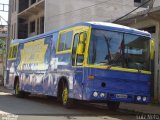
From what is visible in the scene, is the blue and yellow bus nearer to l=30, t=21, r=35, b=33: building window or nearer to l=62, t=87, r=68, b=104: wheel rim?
l=62, t=87, r=68, b=104: wheel rim

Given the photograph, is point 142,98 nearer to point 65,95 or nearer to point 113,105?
point 113,105

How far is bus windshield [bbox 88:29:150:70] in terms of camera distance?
1530 centimetres

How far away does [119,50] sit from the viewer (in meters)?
15.6

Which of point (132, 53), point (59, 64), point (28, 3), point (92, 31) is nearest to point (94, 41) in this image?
point (92, 31)

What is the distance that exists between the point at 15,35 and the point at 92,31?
3626cm

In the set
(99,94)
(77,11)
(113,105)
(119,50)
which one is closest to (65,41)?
(119,50)

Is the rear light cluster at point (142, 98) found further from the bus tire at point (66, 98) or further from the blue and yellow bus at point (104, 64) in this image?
the bus tire at point (66, 98)

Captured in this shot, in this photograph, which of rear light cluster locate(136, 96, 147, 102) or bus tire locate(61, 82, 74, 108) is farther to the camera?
bus tire locate(61, 82, 74, 108)

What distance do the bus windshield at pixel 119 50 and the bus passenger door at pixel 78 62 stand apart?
1.36 feet

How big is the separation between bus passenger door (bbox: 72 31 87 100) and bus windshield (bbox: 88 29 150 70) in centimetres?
42

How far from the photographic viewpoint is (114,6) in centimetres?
4184

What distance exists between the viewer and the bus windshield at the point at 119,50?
15.3 metres

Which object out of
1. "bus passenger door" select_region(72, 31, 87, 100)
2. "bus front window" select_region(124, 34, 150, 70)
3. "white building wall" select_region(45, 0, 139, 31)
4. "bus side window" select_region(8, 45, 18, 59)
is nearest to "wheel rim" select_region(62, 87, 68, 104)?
"bus passenger door" select_region(72, 31, 87, 100)

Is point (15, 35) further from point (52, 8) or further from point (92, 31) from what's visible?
point (92, 31)
